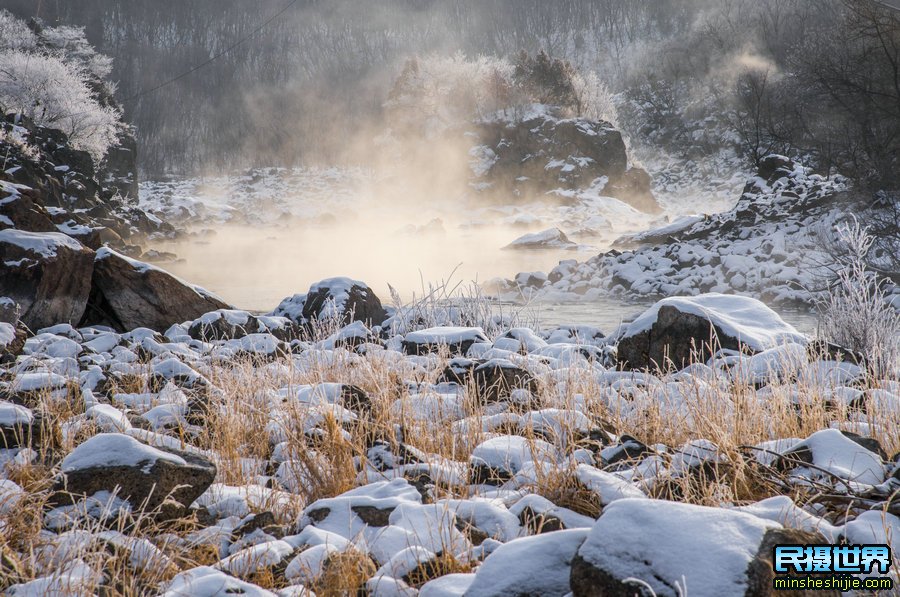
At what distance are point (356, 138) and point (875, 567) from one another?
188ft

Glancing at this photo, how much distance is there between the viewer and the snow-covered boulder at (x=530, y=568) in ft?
4.61

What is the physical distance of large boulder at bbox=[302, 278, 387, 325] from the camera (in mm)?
8348

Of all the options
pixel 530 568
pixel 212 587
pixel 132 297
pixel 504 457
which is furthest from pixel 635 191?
pixel 212 587

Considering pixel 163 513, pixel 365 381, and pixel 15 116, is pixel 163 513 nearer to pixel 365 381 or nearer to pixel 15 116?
pixel 365 381

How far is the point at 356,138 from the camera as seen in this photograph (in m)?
55.8

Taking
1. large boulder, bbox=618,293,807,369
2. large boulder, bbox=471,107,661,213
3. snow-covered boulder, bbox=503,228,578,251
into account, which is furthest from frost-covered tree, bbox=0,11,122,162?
large boulder, bbox=618,293,807,369

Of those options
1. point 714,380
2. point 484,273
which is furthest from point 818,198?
point 714,380

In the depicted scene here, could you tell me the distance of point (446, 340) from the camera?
5.47 m

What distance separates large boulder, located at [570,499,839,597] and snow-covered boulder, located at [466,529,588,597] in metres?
0.10

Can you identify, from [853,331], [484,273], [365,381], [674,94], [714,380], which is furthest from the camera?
[674,94]

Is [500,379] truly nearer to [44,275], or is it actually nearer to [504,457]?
[504,457]

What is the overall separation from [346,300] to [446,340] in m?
3.23

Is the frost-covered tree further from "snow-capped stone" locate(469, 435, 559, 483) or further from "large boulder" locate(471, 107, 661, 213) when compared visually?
"snow-capped stone" locate(469, 435, 559, 483)

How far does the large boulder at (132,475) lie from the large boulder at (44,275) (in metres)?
5.58
